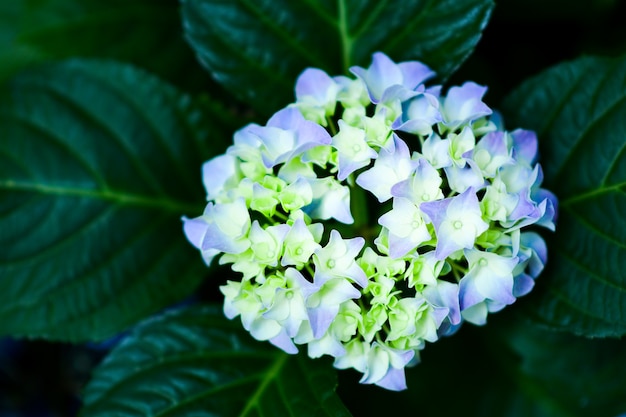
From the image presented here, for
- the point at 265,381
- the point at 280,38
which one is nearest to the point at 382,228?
the point at 265,381

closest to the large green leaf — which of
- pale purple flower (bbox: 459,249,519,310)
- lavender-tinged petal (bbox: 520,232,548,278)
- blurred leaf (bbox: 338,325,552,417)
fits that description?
blurred leaf (bbox: 338,325,552,417)

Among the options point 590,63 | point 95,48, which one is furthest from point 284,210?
point 95,48

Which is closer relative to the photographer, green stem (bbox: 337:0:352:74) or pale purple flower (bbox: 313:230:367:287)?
pale purple flower (bbox: 313:230:367:287)

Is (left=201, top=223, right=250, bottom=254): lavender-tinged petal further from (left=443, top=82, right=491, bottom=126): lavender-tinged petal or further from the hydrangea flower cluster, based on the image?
(left=443, top=82, right=491, bottom=126): lavender-tinged petal

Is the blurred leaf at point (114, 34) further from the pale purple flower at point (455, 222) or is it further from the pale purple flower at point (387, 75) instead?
the pale purple flower at point (455, 222)

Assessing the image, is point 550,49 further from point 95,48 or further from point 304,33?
point 95,48

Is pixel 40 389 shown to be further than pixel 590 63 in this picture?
Yes

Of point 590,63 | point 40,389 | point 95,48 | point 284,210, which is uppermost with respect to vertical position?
point 590,63
